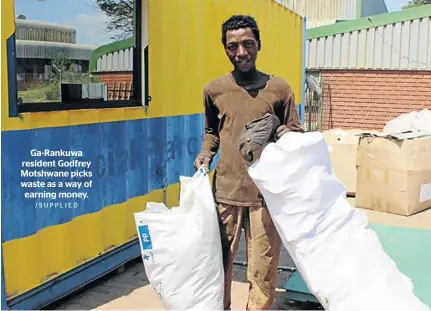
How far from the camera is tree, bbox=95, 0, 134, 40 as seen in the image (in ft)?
13.0

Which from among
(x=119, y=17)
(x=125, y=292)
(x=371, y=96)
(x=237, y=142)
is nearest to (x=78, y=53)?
(x=119, y=17)

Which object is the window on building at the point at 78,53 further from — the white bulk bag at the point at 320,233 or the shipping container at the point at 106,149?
the white bulk bag at the point at 320,233

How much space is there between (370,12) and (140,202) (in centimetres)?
1916

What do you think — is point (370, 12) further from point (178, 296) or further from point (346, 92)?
point (178, 296)

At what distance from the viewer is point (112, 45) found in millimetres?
4016

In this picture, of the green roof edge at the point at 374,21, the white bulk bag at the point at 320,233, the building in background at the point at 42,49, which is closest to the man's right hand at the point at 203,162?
the white bulk bag at the point at 320,233

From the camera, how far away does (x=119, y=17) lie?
4.10 meters

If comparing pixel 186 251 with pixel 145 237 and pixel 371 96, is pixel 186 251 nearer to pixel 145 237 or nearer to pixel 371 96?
pixel 145 237

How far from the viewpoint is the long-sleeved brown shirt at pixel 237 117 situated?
2.89m

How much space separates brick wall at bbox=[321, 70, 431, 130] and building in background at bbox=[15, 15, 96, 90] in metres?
9.03

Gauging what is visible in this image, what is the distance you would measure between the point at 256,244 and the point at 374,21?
9985mm

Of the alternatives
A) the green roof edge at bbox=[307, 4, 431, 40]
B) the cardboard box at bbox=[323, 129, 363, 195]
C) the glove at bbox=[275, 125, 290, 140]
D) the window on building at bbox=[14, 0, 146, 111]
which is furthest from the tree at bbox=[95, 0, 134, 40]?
the green roof edge at bbox=[307, 4, 431, 40]

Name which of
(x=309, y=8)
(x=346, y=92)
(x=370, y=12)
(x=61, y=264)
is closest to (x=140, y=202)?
(x=61, y=264)

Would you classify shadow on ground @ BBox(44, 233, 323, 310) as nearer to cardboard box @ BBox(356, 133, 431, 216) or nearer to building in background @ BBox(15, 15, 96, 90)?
building in background @ BBox(15, 15, 96, 90)
